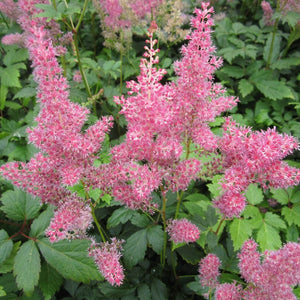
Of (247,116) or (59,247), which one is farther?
(247,116)

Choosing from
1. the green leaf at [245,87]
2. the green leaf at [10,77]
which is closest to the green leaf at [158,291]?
the green leaf at [245,87]

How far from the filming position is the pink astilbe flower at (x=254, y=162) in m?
1.28

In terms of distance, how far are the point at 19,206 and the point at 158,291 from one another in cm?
115

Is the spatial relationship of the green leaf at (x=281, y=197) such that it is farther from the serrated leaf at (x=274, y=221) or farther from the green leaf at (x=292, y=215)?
the serrated leaf at (x=274, y=221)

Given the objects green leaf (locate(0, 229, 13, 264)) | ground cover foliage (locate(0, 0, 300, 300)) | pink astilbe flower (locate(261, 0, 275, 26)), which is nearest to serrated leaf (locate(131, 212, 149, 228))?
ground cover foliage (locate(0, 0, 300, 300))

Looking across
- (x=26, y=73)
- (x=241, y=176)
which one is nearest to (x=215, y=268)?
(x=241, y=176)

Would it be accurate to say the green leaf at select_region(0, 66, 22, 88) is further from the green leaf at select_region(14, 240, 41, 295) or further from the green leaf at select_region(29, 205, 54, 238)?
the green leaf at select_region(14, 240, 41, 295)

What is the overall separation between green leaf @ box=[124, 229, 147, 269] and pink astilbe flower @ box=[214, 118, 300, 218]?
722 millimetres

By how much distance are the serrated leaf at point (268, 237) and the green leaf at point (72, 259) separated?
1162 mm

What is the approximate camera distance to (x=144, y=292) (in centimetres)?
194

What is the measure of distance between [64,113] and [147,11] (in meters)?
2.35

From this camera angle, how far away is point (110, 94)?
2.94 m

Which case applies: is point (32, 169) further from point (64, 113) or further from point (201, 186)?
point (201, 186)

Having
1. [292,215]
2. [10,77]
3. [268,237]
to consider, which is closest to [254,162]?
[268,237]
